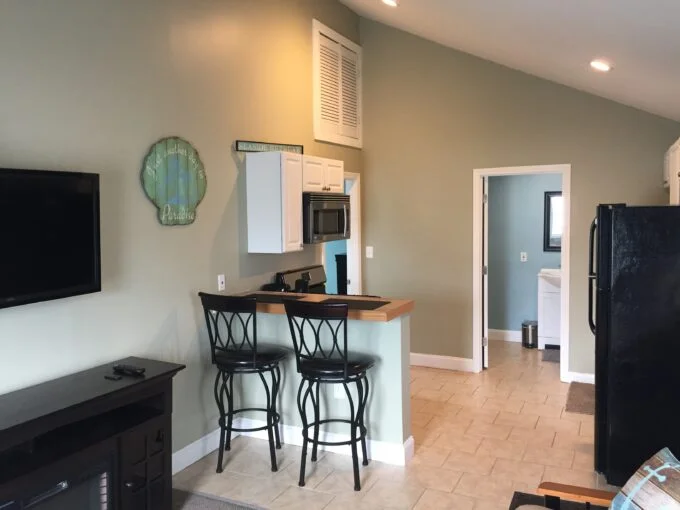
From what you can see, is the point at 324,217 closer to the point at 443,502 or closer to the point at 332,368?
the point at 332,368

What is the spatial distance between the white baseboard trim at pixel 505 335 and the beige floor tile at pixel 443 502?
408 centimetres

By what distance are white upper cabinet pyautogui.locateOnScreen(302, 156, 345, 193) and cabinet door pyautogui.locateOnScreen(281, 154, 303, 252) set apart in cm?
9

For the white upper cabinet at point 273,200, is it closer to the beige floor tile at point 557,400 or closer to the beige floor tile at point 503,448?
the beige floor tile at point 503,448

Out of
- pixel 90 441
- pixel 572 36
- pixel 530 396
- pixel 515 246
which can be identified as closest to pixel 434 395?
pixel 530 396

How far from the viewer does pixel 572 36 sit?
3.43 m

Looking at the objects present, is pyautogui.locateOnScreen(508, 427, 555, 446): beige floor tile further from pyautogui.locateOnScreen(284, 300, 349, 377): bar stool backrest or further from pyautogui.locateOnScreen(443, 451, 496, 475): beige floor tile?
pyautogui.locateOnScreen(284, 300, 349, 377): bar stool backrest

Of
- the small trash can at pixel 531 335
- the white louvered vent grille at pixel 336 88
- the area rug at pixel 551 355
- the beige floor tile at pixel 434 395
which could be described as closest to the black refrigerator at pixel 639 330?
the beige floor tile at pixel 434 395

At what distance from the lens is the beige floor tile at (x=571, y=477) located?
3432 millimetres

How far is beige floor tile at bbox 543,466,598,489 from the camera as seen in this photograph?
343cm

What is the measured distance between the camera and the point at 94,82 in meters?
3.08

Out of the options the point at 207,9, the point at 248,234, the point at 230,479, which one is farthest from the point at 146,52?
the point at 230,479

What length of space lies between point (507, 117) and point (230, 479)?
3965 mm

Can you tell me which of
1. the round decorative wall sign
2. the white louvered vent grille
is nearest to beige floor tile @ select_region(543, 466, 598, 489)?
the round decorative wall sign

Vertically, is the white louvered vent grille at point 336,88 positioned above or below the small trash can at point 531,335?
above
